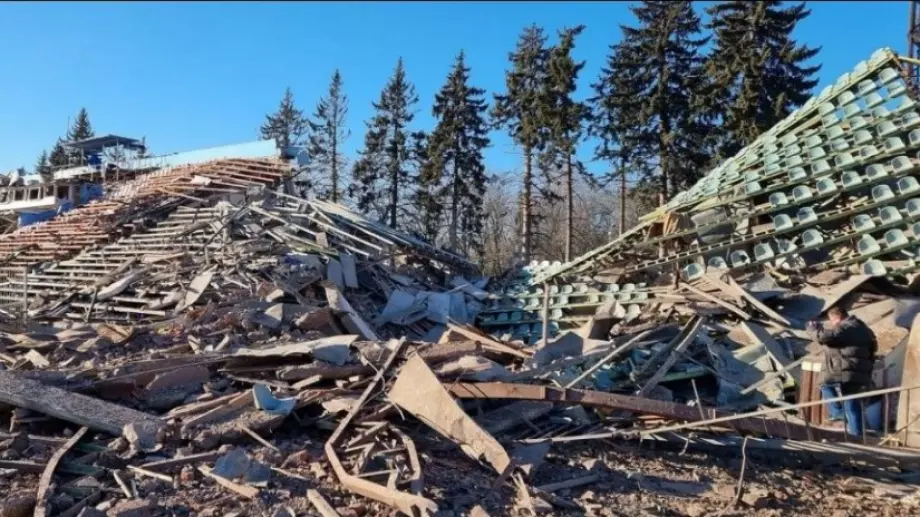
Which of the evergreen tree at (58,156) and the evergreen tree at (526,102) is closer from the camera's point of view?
the evergreen tree at (526,102)

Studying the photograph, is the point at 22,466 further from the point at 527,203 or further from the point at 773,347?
the point at 527,203

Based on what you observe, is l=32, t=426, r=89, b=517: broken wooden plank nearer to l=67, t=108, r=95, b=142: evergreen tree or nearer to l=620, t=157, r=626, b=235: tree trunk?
l=620, t=157, r=626, b=235: tree trunk

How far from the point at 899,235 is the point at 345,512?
9.26 metres

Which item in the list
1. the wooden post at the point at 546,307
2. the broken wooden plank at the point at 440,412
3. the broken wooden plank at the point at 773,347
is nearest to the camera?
the broken wooden plank at the point at 440,412

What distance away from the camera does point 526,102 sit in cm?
2900

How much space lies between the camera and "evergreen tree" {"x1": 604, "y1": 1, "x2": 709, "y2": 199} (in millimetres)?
25219

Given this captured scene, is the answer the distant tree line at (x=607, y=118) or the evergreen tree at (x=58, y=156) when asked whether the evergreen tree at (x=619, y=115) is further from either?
the evergreen tree at (x=58, y=156)

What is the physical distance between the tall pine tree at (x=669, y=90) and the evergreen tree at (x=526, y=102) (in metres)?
3.93

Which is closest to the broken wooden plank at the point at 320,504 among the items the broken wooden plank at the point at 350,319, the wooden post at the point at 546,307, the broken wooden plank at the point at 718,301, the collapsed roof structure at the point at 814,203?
the broken wooden plank at the point at 350,319

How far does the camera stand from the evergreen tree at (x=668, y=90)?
82.7 ft

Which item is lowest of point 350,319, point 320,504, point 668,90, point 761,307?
point 320,504

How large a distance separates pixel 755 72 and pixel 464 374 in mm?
22087

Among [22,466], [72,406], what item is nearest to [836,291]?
[72,406]

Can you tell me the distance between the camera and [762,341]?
→ 8.64m
